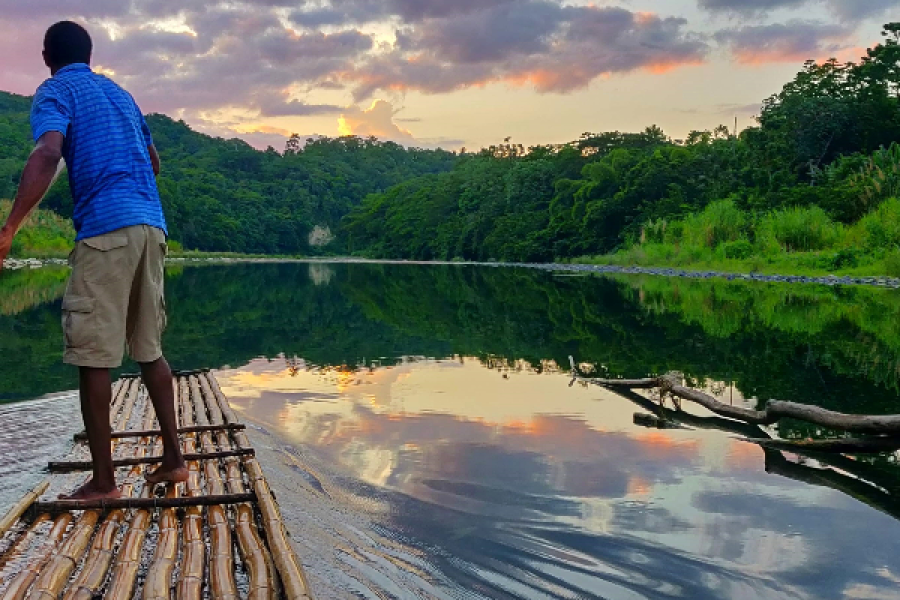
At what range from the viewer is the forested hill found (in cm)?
7394

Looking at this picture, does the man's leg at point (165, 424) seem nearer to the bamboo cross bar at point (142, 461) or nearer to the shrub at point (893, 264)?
the bamboo cross bar at point (142, 461)

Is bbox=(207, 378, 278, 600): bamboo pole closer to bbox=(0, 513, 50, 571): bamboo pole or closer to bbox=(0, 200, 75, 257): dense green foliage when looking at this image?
bbox=(0, 513, 50, 571): bamboo pole

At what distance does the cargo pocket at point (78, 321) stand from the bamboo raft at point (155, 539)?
62 cm

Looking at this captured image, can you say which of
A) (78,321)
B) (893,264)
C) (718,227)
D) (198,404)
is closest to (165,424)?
(78,321)

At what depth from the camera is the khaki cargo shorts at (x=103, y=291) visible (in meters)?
3.32

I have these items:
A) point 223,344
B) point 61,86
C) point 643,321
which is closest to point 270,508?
point 61,86

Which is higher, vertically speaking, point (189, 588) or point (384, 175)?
point (384, 175)

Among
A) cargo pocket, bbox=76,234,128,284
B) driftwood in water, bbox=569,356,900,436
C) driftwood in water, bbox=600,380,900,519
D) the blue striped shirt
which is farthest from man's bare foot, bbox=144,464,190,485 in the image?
driftwood in water, bbox=569,356,900,436

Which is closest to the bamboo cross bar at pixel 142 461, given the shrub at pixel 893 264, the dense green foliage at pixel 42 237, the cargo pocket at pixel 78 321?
the cargo pocket at pixel 78 321

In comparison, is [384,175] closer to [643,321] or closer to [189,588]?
[643,321]

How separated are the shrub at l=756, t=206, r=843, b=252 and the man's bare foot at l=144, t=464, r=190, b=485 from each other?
26658mm

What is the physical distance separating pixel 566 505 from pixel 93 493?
231 centimetres

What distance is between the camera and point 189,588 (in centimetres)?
256

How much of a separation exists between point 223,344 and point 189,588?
9115 millimetres
